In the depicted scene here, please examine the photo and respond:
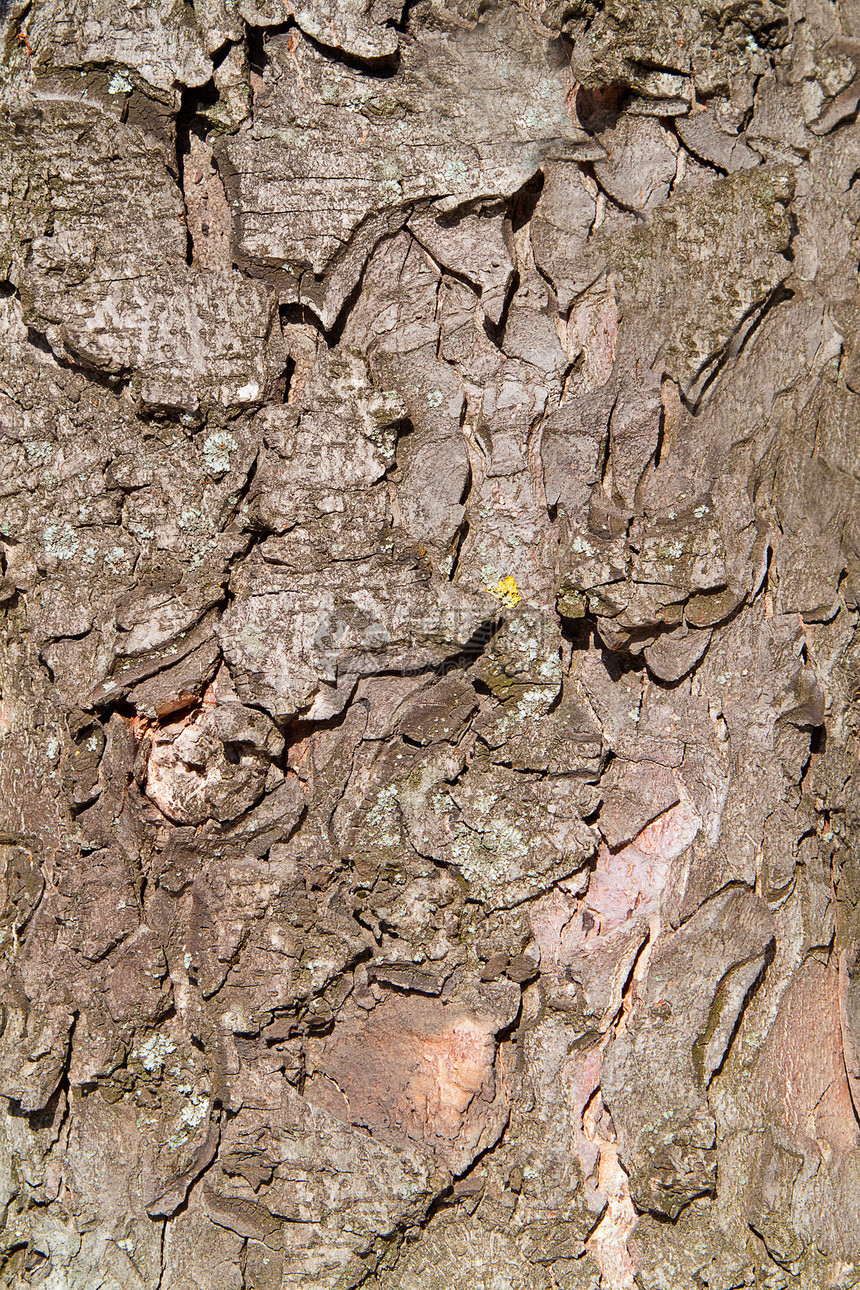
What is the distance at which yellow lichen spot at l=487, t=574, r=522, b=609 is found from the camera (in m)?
1.45

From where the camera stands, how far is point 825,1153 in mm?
1527

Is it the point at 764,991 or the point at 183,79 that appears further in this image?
the point at 764,991

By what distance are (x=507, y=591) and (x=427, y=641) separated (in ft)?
0.55

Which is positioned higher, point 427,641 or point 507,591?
Answer: point 507,591

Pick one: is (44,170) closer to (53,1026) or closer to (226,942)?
(226,942)

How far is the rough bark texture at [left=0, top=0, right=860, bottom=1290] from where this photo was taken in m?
1.41

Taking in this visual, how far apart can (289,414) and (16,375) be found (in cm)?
49

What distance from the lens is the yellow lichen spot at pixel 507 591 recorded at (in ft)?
4.75

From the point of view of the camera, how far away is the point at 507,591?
1.45m

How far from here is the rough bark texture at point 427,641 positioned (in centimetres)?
141

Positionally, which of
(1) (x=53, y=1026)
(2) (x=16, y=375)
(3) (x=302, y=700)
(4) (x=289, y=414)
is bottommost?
(1) (x=53, y=1026)

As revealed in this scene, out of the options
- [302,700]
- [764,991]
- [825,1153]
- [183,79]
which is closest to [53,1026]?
[302,700]

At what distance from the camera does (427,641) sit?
4.75 ft

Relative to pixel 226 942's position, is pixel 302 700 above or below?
above
